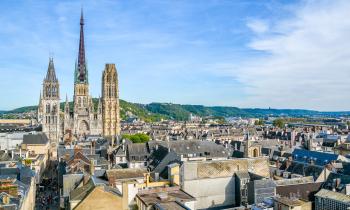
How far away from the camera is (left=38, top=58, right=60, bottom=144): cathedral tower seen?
452ft

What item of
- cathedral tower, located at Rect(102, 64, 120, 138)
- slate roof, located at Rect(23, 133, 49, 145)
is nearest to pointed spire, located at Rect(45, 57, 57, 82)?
cathedral tower, located at Rect(102, 64, 120, 138)

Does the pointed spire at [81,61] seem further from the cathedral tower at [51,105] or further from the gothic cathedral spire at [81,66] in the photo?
the cathedral tower at [51,105]

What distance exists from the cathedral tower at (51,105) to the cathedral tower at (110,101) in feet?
56.7

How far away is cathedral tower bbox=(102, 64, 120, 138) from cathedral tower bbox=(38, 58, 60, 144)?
17.3 meters

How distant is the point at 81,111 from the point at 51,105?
11.5 m

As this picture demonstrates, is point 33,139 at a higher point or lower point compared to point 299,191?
higher

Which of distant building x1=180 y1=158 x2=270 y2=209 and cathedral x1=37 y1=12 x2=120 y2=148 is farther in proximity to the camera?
cathedral x1=37 y1=12 x2=120 y2=148

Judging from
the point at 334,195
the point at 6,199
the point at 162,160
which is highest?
the point at 162,160

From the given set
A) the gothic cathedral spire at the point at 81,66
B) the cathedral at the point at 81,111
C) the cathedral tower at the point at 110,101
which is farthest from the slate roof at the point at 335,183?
the gothic cathedral spire at the point at 81,66

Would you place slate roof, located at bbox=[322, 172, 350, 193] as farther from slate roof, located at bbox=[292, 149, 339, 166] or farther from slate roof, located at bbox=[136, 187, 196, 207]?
slate roof, located at bbox=[136, 187, 196, 207]

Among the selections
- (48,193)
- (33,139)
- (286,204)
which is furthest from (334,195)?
(33,139)

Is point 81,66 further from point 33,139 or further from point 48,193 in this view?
point 48,193

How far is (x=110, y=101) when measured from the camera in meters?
148

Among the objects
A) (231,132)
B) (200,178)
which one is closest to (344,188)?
(200,178)
